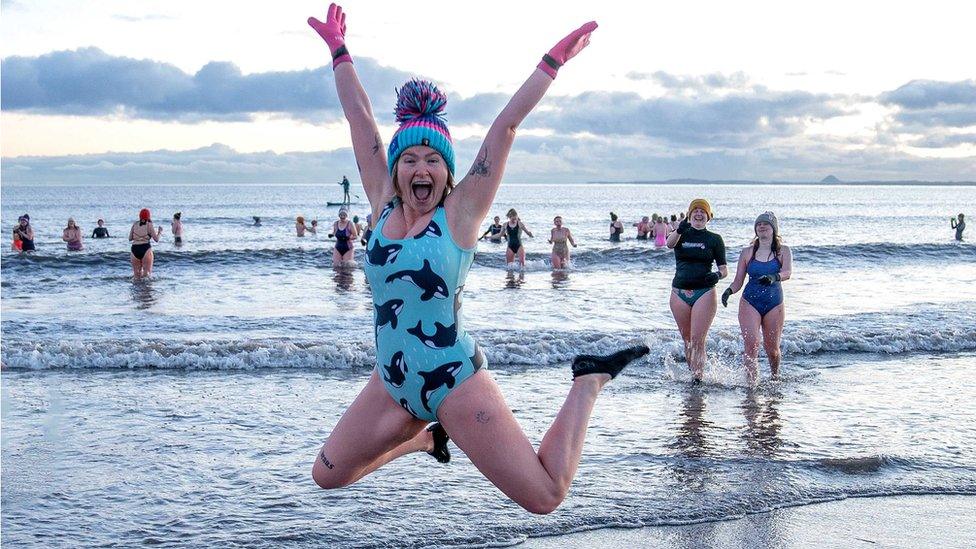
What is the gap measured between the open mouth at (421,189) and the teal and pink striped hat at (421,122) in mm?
151

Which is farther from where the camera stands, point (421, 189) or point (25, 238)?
point (25, 238)

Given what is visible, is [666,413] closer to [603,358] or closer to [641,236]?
[603,358]

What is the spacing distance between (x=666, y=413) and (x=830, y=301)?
12.1 metres

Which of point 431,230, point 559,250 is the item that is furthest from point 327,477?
point 559,250

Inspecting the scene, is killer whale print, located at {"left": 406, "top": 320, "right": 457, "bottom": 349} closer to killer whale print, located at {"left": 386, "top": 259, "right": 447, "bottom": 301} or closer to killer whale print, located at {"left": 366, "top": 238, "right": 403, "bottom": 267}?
killer whale print, located at {"left": 386, "top": 259, "right": 447, "bottom": 301}

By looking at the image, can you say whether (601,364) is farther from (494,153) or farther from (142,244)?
(142,244)

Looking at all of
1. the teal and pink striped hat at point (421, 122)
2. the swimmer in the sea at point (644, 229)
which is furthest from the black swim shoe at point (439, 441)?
the swimmer in the sea at point (644, 229)

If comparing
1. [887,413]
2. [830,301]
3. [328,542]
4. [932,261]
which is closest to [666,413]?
[887,413]

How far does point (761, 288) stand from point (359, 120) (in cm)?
688

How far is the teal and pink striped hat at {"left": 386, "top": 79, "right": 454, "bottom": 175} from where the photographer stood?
12.4ft

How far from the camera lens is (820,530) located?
5.32m

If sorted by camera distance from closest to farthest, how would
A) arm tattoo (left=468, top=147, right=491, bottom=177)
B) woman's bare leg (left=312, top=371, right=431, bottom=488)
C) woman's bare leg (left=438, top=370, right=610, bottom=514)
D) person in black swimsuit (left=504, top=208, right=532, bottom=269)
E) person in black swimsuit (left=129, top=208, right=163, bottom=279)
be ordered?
woman's bare leg (left=438, top=370, right=610, bottom=514) → arm tattoo (left=468, top=147, right=491, bottom=177) → woman's bare leg (left=312, top=371, right=431, bottom=488) → person in black swimsuit (left=129, top=208, right=163, bottom=279) → person in black swimsuit (left=504, top=208, right=532, bottom=269)

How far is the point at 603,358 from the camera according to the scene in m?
4.08

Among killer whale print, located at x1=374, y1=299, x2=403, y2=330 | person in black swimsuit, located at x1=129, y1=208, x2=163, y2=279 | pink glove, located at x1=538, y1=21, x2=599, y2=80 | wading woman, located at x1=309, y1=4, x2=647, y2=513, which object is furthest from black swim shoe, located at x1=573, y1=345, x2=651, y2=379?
person in black swimsuit, located at x1=129, y1=208, x2=163, y2=279
